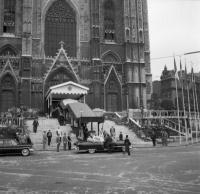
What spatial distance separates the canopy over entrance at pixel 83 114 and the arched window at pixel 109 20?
19.6 m

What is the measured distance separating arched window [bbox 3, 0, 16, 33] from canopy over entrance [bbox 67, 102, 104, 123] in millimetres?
18269

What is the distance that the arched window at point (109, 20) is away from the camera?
49344 mm

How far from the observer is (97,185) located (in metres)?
10.5

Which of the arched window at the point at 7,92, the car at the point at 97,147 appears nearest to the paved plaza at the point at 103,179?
the car at the point at 97,147

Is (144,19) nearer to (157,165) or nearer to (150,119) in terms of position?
(150,119)

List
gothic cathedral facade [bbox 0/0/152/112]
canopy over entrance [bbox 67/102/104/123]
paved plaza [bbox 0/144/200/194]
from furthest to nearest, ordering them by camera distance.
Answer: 1. gothic cathedral facade [bbox 0/0/152/112]
2. canopy over entrance [bbox 67/102/104/123]
3. paved plaza [bbox 0/144/200/194]

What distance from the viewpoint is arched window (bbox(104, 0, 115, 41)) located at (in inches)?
1943

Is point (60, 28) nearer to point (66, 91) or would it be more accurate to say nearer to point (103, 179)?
point (66, 91)

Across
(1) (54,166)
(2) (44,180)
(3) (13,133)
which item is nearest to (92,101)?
(3) (13,133)

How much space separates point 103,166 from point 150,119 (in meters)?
26.0

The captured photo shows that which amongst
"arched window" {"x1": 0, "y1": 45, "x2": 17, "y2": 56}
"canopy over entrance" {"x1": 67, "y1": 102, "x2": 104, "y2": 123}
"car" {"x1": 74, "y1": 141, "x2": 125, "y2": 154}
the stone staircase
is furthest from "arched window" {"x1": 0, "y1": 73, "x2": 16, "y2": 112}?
"car" {"x1": 74, "y1": 141, "x2": 125, "y2": 154}

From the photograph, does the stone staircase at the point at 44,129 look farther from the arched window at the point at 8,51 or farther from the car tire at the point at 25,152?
the arched window at the point at 8,51

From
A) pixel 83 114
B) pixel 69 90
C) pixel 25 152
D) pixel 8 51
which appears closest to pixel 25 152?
pixel 25 152

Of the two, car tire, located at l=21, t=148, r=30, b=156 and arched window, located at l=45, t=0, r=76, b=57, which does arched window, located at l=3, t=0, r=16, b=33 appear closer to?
arched window, located at l=45, t=0, r=76, b=57
